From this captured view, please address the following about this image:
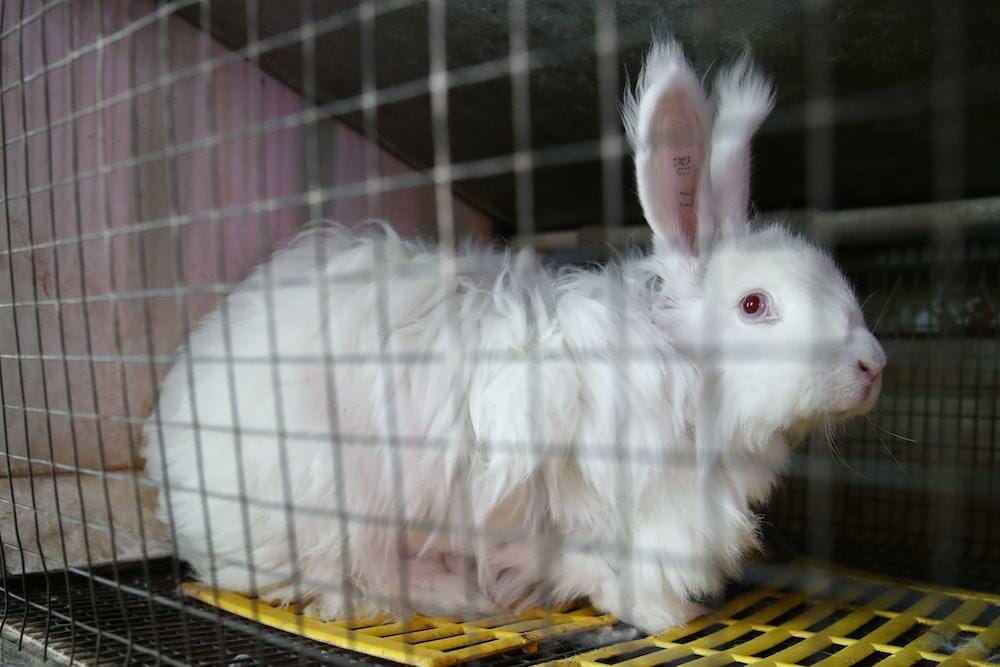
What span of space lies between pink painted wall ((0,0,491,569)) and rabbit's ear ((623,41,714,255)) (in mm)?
815

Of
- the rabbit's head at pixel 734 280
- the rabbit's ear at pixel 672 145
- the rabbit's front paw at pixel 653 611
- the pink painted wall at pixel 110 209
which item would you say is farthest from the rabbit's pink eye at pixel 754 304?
the pink painted wall at pixel 110 209

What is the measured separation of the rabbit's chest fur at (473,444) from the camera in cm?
158

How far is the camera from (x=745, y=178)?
169cm

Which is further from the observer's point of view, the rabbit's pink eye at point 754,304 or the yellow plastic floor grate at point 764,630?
the rabbit's pink eye at point 754,304

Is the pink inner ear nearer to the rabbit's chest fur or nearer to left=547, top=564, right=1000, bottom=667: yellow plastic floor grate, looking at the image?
the rabbit's chest fur

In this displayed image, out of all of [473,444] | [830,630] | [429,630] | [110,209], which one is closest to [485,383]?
[473,444]

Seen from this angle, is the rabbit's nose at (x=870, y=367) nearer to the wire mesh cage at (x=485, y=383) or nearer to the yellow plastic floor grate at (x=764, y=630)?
the wire mesh cage at (x=485, y=383)

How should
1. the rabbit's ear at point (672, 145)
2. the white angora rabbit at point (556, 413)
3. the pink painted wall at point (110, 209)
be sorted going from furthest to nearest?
1. the pink painted wall at point (110, 209)
2. the white angora rabbit at point (556, 413)
3. the rabbit's ear at point (672, 145)

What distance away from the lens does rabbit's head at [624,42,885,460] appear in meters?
1.44

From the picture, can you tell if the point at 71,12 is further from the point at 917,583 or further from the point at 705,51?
the point at 917,583

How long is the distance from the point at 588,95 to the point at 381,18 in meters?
0.56

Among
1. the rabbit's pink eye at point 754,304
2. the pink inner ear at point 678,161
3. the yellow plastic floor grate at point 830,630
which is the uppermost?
the pink inner ear at point 678,161

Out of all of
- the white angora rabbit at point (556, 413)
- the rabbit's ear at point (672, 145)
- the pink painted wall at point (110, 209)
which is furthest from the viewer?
the pink painted wall at point (110, 209)

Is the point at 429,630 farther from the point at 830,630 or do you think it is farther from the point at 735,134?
the point at 735,134
